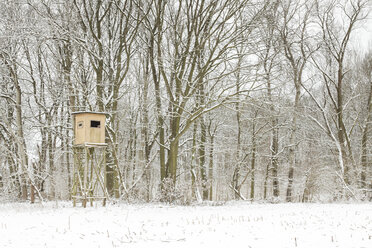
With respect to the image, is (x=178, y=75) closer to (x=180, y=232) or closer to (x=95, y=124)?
(x=95, y=124)

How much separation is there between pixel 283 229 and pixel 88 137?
738 cm

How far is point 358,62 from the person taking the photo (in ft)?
73.5

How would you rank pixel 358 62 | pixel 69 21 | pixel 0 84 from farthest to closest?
pixel 358 62 < pixel 0 84 < pixel 69 21

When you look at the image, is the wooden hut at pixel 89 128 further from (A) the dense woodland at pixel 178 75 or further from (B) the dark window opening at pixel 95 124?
(A) the dense woodland at pixel 178 75

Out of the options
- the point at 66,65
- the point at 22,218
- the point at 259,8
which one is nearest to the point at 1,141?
the point at 66,65

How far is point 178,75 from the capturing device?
15438 mm

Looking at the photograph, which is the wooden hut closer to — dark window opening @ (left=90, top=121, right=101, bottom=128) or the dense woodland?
dark window opening @ (left=90, top=121, right=101, bottom=128)

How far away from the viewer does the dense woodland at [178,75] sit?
1470cm

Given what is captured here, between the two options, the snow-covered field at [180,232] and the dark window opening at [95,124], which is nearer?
the snow-covered field at [180,232]

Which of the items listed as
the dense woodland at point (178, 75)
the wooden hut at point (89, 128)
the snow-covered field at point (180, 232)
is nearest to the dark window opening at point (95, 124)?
the wooden hut at point (89, 128)

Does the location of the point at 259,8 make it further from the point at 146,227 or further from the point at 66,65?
the point at 146,227

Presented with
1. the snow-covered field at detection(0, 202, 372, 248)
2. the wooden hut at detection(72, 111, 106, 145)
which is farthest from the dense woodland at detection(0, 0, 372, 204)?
the snow-covered field at detection(0, 202, 372, 248)

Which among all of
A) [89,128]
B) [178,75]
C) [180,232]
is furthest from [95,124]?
[180,232]

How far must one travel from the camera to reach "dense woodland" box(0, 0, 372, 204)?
14.7 meters
